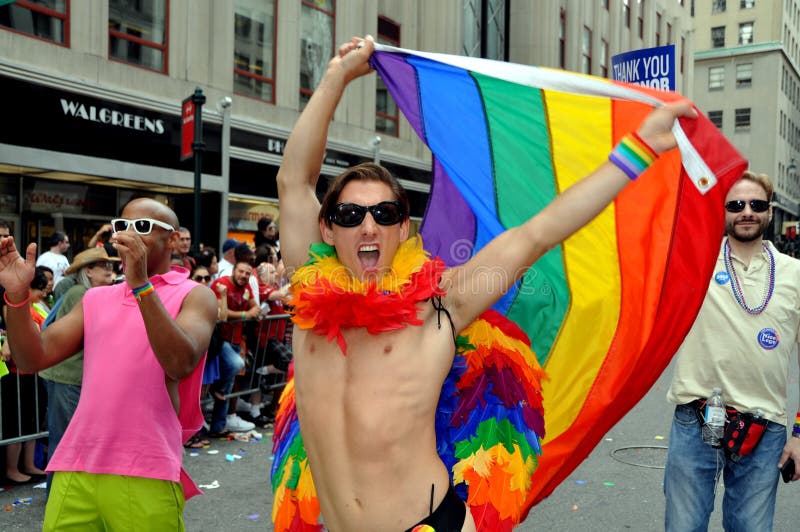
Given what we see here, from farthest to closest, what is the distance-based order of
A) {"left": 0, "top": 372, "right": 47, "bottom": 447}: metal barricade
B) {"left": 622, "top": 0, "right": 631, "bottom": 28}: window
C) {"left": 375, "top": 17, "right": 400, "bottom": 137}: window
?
1. {"left": 622, "top": 0, "right": 631, "bottom": 28}: window
2. {"left": 375, "top": 17, "right": 400, "bottom": 137}: window
3. {"left": 0, "top": 372, "right": 47, "bottom": 447}: metal barricade

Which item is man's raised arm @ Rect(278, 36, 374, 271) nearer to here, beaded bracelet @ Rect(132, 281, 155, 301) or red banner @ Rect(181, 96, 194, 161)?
beaded bracelet @ Rect(132, 281, 155, 301)

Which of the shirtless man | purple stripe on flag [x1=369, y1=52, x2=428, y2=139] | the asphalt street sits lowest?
the asphalt street

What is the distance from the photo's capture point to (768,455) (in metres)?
3.17

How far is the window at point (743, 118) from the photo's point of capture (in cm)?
5909

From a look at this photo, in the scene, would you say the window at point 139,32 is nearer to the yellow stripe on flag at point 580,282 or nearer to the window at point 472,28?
the window at point 472,28

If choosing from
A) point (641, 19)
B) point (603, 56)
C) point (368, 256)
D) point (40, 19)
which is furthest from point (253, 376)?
point (641, 19)

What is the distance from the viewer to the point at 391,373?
2.06 m

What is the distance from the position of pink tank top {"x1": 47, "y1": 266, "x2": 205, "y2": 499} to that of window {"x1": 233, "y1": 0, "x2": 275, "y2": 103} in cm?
1297

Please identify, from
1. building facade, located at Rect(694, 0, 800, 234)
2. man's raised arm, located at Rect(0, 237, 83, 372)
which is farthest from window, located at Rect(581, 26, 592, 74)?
building facade, located at Rect(694, 0, 800, 234)

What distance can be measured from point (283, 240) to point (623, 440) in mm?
5355

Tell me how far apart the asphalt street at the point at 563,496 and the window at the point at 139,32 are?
872 centimetres

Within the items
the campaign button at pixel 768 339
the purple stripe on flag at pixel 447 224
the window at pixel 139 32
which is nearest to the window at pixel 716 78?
the window at pixel 139 32

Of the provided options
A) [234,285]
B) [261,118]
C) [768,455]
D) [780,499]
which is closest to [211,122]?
[261,118]

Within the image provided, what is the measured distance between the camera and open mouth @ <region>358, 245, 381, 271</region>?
7.36ft
